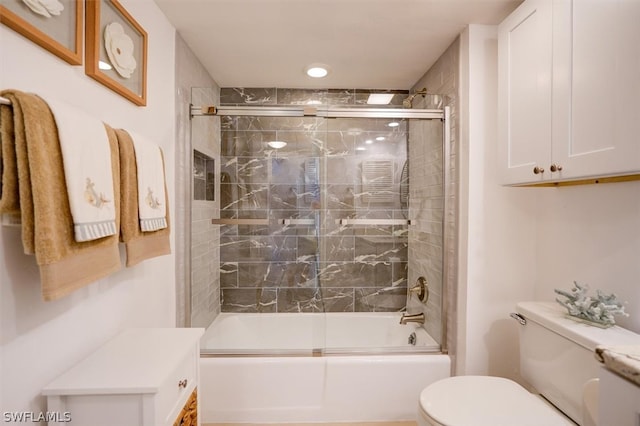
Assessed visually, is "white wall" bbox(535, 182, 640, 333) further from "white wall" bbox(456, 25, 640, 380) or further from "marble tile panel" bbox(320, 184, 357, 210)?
"marble tile panel" bbox(320, 184, 357, 210)

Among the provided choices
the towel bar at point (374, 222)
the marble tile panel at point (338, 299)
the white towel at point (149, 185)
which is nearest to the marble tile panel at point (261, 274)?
the marble tile panel at point (338, 299)

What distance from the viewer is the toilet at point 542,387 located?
1164 mm

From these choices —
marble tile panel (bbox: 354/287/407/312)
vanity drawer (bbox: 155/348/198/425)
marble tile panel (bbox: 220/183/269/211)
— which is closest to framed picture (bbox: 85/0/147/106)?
marble tile panel (bbox: 220/183/269/211)

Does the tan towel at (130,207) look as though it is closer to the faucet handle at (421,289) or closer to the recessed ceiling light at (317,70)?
the recessed ceiling light at (317,70)

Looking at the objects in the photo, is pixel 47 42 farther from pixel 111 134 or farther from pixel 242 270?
pixel 242 270

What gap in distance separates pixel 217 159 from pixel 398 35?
1441 millimetres

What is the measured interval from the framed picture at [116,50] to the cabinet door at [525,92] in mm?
1761

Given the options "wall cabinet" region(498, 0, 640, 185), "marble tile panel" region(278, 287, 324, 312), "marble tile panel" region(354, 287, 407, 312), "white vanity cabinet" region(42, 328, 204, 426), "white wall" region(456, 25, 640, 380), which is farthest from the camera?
"marble tile panel" region(354, 287, 407, 312)

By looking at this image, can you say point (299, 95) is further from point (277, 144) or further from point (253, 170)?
point (253, 170)

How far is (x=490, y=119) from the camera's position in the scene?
5.97ft

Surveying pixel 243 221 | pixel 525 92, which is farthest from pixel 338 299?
pixel 525 92

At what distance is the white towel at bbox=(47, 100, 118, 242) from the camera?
85 centimetres

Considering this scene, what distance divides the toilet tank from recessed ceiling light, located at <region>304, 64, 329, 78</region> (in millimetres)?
1994

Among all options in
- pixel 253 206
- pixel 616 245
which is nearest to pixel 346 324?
pixel 253 206
